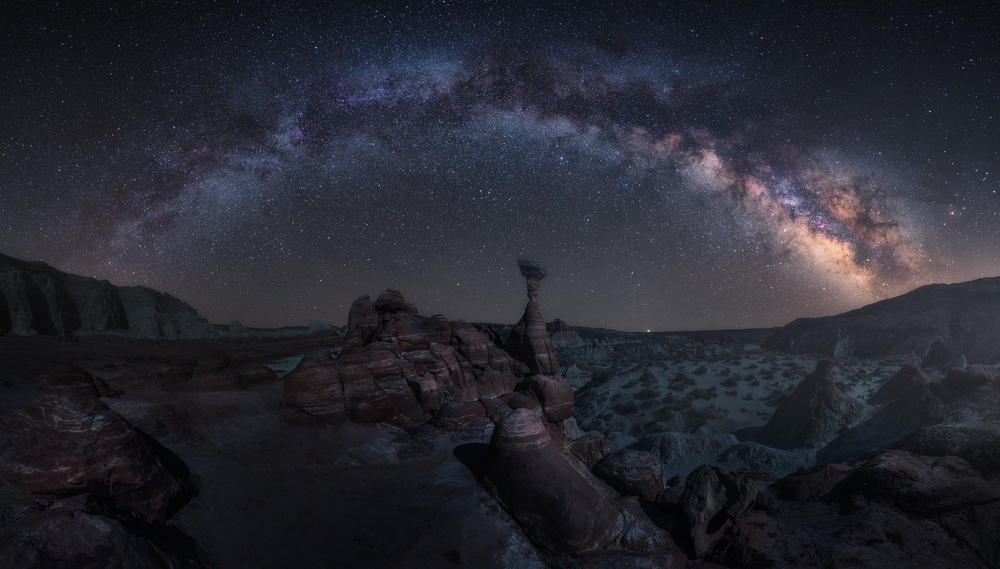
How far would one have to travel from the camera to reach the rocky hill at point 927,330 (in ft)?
122

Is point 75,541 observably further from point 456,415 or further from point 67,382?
point 67,382

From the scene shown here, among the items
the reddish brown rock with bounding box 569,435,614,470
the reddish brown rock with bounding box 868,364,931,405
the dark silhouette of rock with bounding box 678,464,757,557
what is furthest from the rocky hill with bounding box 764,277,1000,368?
the dark silhouette of rock with bounding box 678,464,757,557

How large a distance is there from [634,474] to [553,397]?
702cm


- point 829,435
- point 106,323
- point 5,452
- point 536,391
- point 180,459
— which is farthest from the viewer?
point 106,323

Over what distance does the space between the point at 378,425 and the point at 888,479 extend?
40.9ft

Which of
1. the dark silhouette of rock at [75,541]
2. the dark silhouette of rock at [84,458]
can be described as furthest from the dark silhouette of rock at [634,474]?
the dark silhouette of rock at [84,458]

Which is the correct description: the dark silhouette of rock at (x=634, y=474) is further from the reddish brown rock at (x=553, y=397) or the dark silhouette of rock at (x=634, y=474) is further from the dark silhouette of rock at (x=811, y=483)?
the reddish brown rock at (x=553, y=397)

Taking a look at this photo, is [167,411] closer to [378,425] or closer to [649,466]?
[378,425]

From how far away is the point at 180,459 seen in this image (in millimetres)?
8297

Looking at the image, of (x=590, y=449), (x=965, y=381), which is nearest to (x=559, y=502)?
(x=590, y=449)

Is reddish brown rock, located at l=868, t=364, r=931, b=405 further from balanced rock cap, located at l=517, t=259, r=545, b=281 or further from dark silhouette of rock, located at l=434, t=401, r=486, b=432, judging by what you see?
balanced rock cap, located at l=517, t=259, r=545, b=281

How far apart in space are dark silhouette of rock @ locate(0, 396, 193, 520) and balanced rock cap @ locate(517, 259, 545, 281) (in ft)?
101

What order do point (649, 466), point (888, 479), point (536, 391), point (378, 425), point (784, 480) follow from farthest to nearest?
point (536, 391), point (378, 425), point (649, 466), point (784, 480), point (888, 479)

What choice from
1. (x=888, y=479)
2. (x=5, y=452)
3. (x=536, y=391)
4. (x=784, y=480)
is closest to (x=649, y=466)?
(x=784, y=480)
